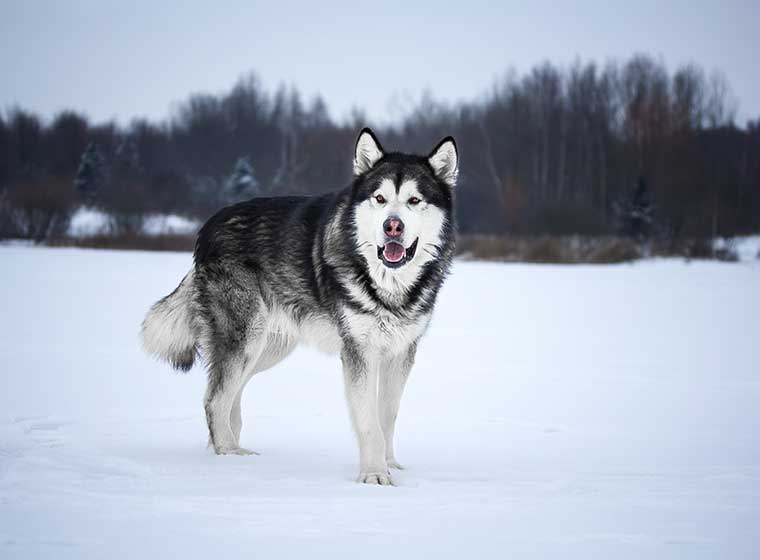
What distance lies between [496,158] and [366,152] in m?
48.7

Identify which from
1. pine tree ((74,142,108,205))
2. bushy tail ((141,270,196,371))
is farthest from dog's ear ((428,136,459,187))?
pine tree ((74,142,108,205))

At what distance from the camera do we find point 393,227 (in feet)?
14.8

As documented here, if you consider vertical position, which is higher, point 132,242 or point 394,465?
point 394,465

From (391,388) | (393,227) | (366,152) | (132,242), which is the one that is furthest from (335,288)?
(132,242)

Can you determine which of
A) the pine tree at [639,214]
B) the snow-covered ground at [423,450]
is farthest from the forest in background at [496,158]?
the snow-covered ground at [423,450]

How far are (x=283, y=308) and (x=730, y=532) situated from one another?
3.18 meters

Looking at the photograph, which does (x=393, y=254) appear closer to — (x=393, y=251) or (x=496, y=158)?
(x=393, y=251)

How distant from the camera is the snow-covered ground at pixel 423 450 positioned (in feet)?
10.9

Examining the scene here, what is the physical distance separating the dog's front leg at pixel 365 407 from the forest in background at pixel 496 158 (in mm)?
29374

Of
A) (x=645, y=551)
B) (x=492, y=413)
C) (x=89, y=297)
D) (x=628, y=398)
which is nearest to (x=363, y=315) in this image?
(x=645, y=551)

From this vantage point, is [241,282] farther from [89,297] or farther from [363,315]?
[89,297]

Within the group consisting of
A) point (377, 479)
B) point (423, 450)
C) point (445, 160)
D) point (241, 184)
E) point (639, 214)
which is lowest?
point (241, 184)

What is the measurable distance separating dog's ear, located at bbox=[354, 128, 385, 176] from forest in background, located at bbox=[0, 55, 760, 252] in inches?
1144

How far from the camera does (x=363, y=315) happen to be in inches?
189
